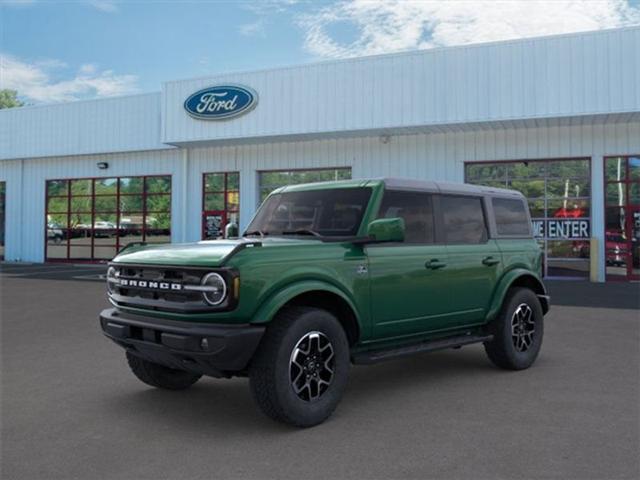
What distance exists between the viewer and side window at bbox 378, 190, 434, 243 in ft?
17.8

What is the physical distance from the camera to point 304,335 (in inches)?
174

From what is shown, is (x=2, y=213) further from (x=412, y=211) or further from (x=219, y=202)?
(x=412, y=211)

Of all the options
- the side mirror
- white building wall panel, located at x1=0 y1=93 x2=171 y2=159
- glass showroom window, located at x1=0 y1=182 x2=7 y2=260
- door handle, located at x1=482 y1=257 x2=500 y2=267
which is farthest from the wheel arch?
glass showroom window, located at x1=0 y1=182 x2=7 y2=260

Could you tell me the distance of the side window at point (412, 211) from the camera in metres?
5.42

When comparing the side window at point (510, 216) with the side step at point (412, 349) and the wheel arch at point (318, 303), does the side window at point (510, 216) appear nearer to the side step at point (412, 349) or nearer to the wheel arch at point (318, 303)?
the side step at point (412, 349)

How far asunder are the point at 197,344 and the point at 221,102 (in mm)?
17471

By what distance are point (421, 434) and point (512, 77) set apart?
47.3 ft

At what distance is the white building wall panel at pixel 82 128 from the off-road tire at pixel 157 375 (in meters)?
18.9

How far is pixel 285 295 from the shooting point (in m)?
4.34

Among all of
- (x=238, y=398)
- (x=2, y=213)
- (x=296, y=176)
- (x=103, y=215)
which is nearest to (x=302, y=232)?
(x=238, y=398)

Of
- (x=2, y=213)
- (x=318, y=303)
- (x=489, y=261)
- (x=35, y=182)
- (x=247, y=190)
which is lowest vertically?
(x=318, y=303)

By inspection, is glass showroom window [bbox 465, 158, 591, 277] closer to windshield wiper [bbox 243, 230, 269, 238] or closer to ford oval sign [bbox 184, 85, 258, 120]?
ford oval sign [bbox 184, 85, 258, 120]

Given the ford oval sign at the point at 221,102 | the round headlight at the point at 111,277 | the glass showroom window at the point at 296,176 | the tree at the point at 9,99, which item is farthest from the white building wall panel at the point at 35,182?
the tree at the point at 9,99

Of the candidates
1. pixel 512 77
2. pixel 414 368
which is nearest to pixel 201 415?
pixel 414 368
